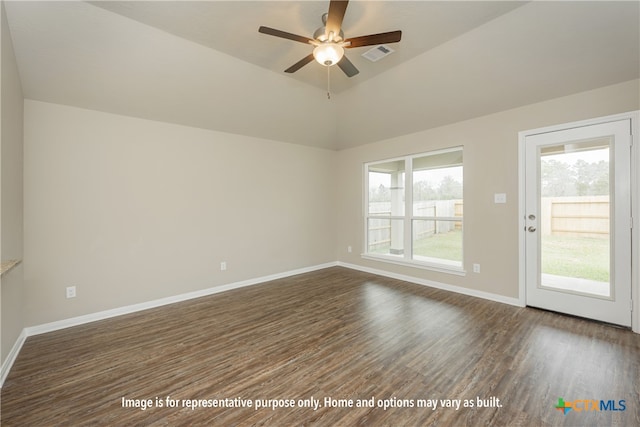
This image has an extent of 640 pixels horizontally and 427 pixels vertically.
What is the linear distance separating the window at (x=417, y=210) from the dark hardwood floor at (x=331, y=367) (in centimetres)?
115

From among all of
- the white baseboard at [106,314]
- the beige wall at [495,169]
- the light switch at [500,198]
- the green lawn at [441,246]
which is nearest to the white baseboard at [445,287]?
the beige wall at [495,169]

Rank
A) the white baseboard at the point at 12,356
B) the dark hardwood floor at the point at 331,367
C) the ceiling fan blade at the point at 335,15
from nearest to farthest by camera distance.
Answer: the dark hardwood floor at the point at 331,367
the ceiling fan blade at the point at 335,15
the white baseboard at the point at 12,356

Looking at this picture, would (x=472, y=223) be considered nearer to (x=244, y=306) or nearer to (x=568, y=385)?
(x=568, y=385)

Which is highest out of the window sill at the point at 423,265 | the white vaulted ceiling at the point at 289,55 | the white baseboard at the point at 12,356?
the white vaulted ceiling at the point at 289,55

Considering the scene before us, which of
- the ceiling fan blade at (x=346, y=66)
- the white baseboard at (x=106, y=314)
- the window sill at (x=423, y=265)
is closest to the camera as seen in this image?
the white baseboard at (x=106, y=314)

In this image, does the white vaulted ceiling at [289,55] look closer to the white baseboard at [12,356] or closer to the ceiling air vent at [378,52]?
the ceiling air vent at [378,52]

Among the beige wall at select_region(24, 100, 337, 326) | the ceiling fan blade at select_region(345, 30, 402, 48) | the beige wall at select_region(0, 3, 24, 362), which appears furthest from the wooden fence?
the beige wall at select_region(0, 3, 24, 362)

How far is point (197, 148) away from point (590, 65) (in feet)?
15.6

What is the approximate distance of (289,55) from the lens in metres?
3.08

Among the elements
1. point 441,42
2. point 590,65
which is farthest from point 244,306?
point 590,65

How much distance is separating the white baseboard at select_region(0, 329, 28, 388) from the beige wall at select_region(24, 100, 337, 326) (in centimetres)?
19

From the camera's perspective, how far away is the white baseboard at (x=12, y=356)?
2.02 metres

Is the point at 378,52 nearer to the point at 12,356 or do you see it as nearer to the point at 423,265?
the point at 423,265

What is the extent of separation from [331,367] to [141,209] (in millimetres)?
3058
